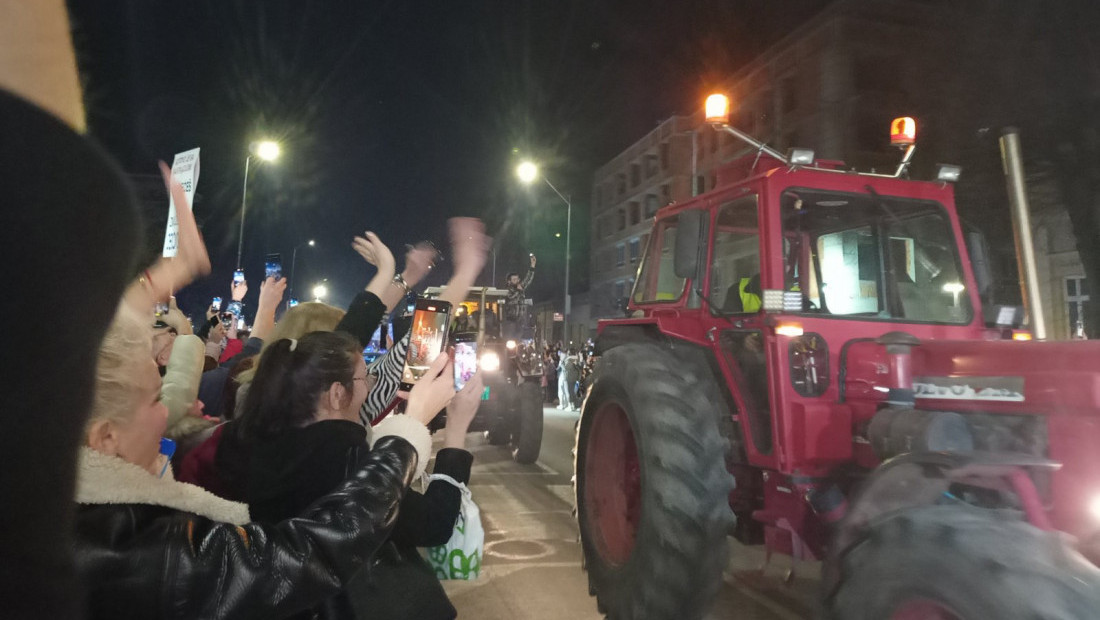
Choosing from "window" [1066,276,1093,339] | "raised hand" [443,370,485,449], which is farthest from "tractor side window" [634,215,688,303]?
"window" [1066,276,1093,339]

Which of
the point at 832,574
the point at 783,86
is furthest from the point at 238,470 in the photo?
the point at 783,86

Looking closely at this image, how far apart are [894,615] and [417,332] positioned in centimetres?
807

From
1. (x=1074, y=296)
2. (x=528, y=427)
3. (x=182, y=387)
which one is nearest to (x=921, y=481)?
(x=182, y=387)

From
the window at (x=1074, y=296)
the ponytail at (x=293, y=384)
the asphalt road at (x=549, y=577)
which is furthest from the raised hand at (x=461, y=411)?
the window at (x=1074, y=296)

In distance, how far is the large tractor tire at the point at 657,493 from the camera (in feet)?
10.6

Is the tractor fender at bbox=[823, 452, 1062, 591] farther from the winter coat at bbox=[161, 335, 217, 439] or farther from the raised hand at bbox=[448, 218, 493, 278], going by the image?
the winter coat at bbox=[161, 335, 217, 439]

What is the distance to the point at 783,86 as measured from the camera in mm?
27656

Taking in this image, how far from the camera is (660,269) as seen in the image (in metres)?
4.90

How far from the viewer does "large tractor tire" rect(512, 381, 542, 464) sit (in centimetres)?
925

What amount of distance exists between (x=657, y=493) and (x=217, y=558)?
2.52 meters

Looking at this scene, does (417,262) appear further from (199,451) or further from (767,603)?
(767,603)

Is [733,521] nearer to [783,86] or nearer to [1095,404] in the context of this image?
[1095,404]

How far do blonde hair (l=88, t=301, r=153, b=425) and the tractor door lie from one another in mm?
2948

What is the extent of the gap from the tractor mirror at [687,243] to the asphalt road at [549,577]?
2.03 m
